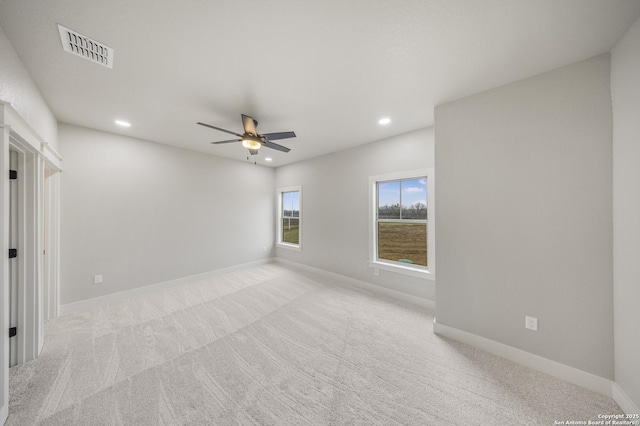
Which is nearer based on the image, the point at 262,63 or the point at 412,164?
the point at 262,63

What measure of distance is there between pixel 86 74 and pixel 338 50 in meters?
2.37

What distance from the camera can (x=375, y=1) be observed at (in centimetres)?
128

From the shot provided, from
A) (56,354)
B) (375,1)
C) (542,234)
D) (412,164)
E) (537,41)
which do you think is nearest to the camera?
(375,1)

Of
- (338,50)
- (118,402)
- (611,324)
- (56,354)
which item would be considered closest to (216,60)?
(338,50)

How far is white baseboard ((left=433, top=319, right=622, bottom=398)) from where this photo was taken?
5.50 ft

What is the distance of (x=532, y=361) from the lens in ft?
6.35

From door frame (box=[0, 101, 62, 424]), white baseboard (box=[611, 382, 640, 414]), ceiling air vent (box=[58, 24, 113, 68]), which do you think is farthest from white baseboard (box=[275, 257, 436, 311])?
ceiling air vent (box=[58, 24, 113, 68])

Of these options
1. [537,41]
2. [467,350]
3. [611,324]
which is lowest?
[467,350]

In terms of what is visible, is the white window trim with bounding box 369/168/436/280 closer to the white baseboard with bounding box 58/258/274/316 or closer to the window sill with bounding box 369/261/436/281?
the window sill with bounding box 369/261/436/281

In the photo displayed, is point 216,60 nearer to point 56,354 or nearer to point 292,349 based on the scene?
point 292,349

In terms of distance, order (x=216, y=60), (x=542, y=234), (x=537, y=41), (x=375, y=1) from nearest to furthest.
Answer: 1. (x=375, y=1)
2. (x=537, y=41)
3. (x=216, y=60)
4. (x=542, y=234)

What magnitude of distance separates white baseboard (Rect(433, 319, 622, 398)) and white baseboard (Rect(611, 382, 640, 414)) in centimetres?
3

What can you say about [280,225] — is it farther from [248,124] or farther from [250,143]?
[248,124]

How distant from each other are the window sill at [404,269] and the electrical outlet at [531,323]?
3.60 feet
